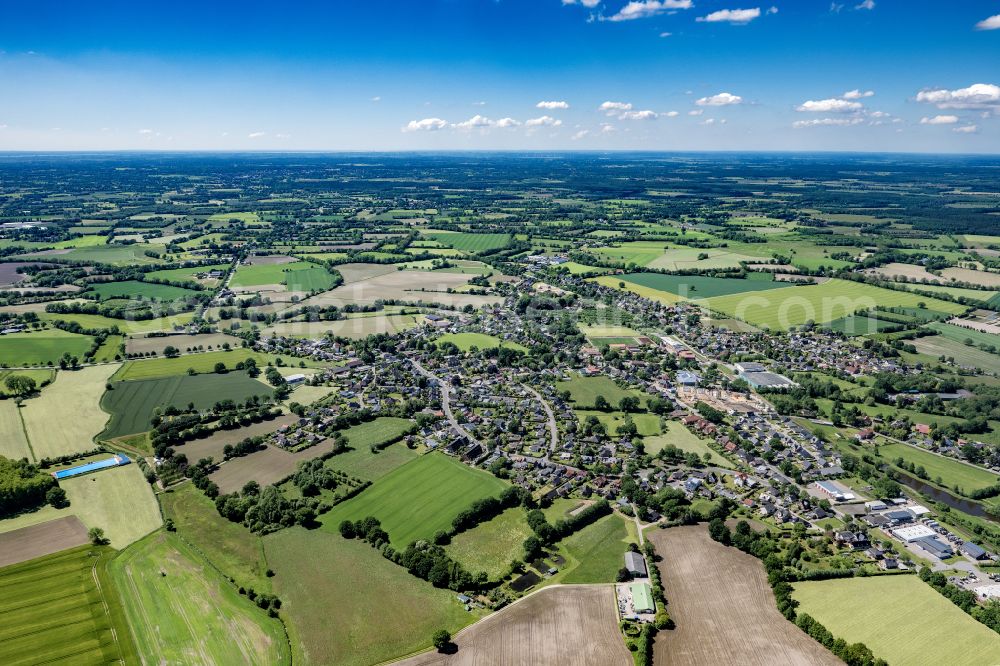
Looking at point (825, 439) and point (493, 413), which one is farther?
point (493, 413)

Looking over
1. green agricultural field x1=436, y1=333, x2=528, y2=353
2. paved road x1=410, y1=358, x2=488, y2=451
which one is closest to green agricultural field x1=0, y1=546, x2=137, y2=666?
paved road x1=410, y1=358, x2=488, y2=451

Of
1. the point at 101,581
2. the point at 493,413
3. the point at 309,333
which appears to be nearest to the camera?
the point at 101,581

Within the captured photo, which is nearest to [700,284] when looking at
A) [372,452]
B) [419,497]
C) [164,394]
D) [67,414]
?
[372,452]

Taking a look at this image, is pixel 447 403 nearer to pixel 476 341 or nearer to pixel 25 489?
pixel 476 341

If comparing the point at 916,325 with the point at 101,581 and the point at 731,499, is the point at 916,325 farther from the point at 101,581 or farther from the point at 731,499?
the point at 101,581

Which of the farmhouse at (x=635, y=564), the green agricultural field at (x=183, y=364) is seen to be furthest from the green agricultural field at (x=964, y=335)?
the green agricultural field at (x=183, y=364)

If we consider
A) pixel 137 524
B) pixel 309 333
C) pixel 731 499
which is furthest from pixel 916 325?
pixel 137 524

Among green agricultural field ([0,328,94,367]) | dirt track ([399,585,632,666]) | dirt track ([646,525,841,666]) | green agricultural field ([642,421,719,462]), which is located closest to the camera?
dirt track ([399,585,632,666])

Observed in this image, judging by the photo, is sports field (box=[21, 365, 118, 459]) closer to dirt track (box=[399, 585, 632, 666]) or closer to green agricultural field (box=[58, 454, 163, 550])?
green agricultural field (box=[58, 454, 163, 550])
